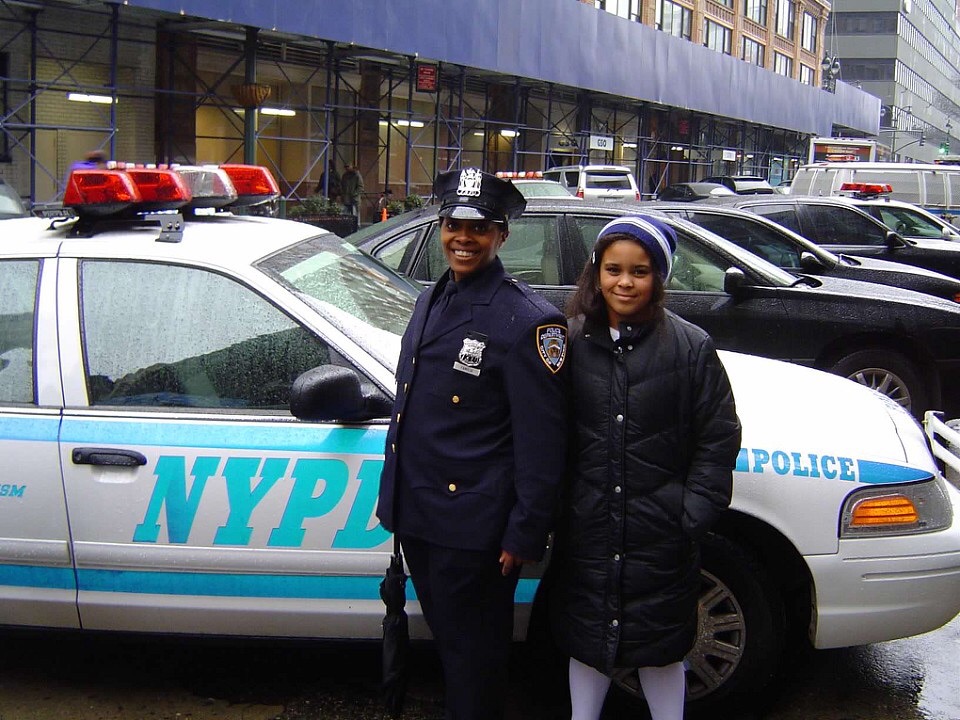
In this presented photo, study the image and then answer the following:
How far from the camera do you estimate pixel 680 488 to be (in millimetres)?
2814

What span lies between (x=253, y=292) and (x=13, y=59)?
51.4 feet

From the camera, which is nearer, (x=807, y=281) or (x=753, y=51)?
(x=807, y=281)

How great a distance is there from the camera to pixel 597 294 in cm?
291

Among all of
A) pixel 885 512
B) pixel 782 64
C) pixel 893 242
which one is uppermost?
pixel 782 64

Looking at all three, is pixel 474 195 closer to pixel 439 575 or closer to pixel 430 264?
pixel 439 575

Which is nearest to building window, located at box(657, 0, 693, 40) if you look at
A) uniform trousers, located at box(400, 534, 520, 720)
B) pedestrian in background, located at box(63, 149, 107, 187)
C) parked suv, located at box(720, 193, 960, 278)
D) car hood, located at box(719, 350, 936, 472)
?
parked suv, located at box(720, 193, 960, 278)

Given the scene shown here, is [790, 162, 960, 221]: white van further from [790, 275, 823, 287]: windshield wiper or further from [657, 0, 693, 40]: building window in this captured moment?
[657, 0, 693, 40]: building window

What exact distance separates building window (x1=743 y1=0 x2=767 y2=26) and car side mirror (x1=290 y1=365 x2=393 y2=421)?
47.8 metres

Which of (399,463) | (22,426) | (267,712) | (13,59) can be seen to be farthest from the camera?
(13,59)

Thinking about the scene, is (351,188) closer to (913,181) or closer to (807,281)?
(913,181)

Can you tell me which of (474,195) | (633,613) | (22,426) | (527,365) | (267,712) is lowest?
(267,712)

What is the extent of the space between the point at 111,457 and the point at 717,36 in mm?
45030

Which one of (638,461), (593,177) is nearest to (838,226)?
(638,461)

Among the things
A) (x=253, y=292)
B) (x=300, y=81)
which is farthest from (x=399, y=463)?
(x=300, y=81)
